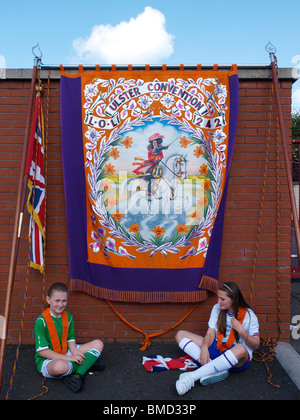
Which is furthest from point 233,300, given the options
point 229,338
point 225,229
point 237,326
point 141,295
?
point 141,295

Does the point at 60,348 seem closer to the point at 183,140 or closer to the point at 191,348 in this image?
the point at 191,348

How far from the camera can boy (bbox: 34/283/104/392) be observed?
3.10 m

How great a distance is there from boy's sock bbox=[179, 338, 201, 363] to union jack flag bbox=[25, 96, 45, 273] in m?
1.58

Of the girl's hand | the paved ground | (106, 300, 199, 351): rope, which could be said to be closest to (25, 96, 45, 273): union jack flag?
(106, 300, 199, 351): rope

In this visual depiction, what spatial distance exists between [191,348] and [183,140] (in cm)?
204

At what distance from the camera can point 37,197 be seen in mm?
3570

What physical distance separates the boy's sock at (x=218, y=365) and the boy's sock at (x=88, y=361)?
87 cm

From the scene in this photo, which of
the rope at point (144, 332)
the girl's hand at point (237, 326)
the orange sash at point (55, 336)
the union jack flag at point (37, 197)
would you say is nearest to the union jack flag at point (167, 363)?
the rope at point (144, 332)

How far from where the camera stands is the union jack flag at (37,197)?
3412 millimetres

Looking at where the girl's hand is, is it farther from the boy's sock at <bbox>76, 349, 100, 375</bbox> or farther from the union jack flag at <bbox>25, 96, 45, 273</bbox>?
the union jack flag at <bbox>25, 96, 45, 273</bbox>

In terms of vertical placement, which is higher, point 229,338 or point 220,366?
point 229,338
